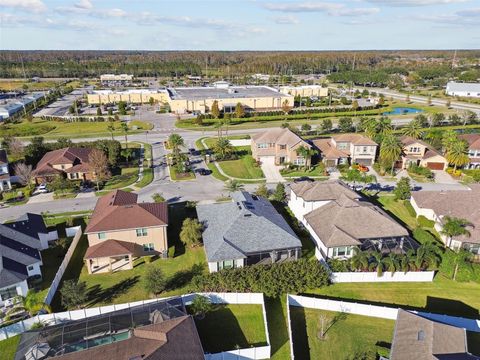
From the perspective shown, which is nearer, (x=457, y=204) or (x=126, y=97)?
(x=457, y=204)

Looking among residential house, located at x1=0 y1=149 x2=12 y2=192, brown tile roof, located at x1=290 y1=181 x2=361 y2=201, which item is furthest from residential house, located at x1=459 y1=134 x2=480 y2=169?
residential house, located at x1=0 y1=149 x2=12 y2=192

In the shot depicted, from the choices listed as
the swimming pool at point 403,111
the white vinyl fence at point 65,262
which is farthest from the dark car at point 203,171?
the swimming pool at point 403,111

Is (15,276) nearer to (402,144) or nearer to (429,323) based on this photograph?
(429,323)

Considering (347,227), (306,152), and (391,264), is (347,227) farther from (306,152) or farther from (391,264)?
(306,152)

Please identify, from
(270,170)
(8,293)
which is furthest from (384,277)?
(8,293)

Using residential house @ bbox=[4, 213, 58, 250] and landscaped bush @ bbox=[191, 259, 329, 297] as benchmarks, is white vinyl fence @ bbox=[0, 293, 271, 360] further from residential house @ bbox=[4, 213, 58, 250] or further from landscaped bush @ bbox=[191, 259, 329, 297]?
residential house @ bbox=[4, 213, 58, 250]

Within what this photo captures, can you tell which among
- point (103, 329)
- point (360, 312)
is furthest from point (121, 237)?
point (360, 312)
